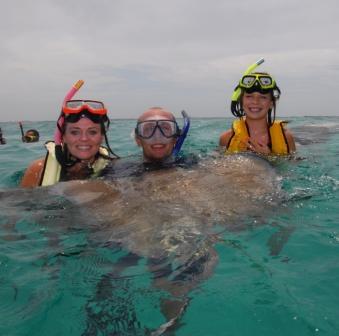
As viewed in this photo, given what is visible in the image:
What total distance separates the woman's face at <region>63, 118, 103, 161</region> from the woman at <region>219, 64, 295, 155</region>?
3121 mm

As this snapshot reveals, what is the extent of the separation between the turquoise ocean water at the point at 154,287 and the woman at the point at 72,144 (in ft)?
2.33

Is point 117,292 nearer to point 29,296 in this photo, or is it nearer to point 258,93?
point 29,296

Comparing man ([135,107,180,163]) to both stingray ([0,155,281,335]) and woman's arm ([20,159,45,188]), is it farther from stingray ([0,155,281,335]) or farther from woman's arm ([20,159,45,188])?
woman's arm ([20,159,45,188])

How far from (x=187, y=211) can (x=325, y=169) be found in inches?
145

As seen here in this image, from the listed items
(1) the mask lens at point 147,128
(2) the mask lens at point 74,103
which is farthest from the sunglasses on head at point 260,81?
(2) the mask lens at point 74,103

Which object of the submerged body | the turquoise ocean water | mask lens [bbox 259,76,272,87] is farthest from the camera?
mask lens [bbox 259,76,272,87]

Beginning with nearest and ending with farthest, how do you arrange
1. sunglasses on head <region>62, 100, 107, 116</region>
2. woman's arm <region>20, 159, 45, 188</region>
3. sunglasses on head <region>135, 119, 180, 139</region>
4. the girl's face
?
sunglasses on head <region>62, 100, 107, 116</region> < woman's arm <region>20, 159, 45, 188</region> < sunglasses on head <region>135, 119, 180, 139</region> < the girl's face

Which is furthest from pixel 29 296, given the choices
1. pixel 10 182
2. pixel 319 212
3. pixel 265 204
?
pixel 10 182

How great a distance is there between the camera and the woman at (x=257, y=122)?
6.88 metres

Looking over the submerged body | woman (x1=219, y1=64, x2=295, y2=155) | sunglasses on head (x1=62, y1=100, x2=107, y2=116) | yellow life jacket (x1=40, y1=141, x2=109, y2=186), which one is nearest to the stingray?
the submerged body

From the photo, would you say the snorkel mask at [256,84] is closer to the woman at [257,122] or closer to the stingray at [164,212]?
the woman at [257,122]

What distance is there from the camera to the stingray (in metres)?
2.84

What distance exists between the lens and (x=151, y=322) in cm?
250

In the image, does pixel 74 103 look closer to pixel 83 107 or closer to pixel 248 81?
pixel 83 107
